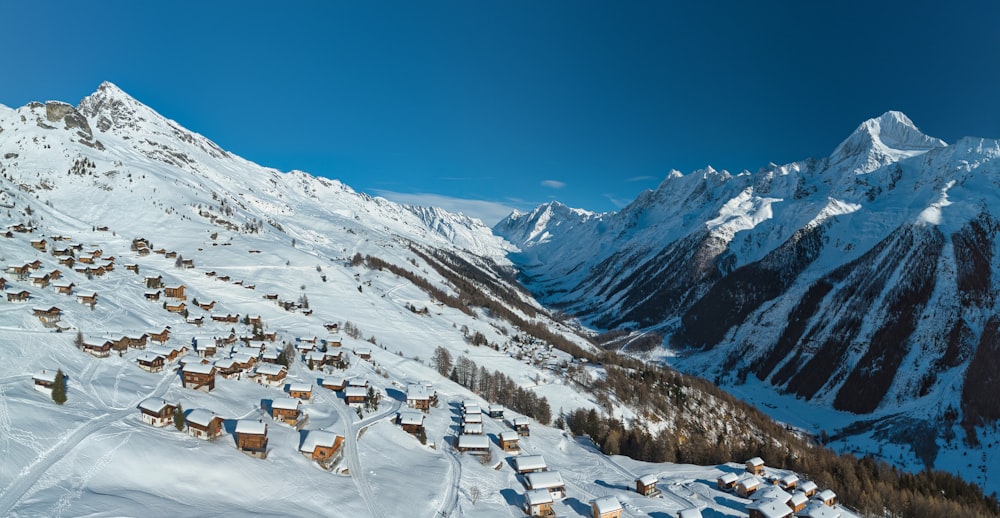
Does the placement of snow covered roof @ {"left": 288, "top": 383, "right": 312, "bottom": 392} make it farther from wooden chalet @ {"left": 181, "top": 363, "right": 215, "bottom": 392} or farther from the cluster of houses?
the cluster of houses

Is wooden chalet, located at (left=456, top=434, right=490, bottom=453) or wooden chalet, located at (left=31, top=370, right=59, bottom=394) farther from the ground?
wooden chalet, located at (left=31, top=370, right=59, bottom=394)

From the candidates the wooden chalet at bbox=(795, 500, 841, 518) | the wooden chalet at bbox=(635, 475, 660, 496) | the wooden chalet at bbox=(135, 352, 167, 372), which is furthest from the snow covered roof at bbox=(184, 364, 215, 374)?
the wooden chalet at bbox=(795, 500, 841, 518)

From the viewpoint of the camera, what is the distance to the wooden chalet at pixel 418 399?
6775 cm

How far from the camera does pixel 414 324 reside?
423ft

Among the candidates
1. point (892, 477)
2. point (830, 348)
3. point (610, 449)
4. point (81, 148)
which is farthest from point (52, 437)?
point (81, 148)

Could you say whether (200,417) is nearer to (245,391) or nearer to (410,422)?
(245,391)

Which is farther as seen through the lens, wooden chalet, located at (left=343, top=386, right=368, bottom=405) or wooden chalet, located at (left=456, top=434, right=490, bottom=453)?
wooden chalet, located at (left=343, top=386, right=368, bottom=405)

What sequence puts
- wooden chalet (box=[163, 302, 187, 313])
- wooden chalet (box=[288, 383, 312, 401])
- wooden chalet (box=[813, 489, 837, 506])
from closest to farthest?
1. wooden chalet (box=[813, 489, 837, 506])
2. wooden chalet (box=[288, 383, 312, 401])
3. wooden chalet (box=[163, 302, 187, 313])

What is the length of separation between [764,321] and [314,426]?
19217cm

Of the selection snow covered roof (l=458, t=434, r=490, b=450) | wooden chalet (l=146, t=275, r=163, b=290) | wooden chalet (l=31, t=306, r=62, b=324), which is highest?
wooden chalet (l=146, t=275, r=163, b=290)

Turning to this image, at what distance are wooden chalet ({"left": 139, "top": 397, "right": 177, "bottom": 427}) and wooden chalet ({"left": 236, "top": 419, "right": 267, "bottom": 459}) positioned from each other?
20.5ft

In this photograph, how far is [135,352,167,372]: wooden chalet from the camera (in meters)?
54.9

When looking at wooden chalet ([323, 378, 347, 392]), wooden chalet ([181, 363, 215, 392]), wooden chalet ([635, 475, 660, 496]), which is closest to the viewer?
wooden chalet ([181, 363, 215, 392])

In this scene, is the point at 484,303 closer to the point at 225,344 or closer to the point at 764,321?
the point at 764,321
